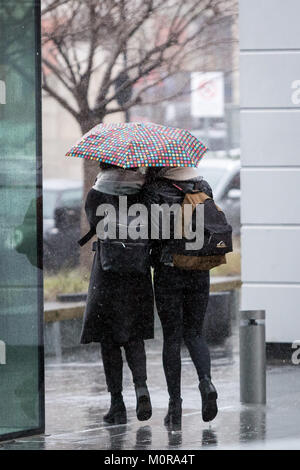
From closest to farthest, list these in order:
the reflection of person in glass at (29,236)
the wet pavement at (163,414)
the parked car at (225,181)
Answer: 1. the wet pavement at (163,414)
2. the reflection of person in glass at (29,236)
3. the parked car at (225,181)

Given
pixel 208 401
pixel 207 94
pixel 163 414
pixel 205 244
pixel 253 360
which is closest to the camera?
pixel 205 244

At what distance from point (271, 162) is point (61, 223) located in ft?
24.4

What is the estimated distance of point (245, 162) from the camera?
10.8 metres

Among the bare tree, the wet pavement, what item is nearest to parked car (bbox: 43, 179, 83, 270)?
the bare tree

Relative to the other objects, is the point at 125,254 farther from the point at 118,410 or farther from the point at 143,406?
the point at 118,410

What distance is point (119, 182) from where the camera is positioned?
7684mm

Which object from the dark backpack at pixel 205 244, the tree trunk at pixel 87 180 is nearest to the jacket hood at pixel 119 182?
the dark backpack at pixel 205 244

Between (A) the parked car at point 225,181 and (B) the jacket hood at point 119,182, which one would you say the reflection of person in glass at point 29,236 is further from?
(A) the parked car at point 225,181

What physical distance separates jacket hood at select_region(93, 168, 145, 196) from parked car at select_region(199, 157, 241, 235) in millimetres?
11106

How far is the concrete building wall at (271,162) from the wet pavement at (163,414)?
0.66 meters

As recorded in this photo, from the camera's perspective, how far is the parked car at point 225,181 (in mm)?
19141

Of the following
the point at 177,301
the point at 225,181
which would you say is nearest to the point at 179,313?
the point at 177,301

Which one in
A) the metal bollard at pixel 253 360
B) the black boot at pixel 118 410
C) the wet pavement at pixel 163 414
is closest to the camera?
the wet pavement at pixel 163 414
